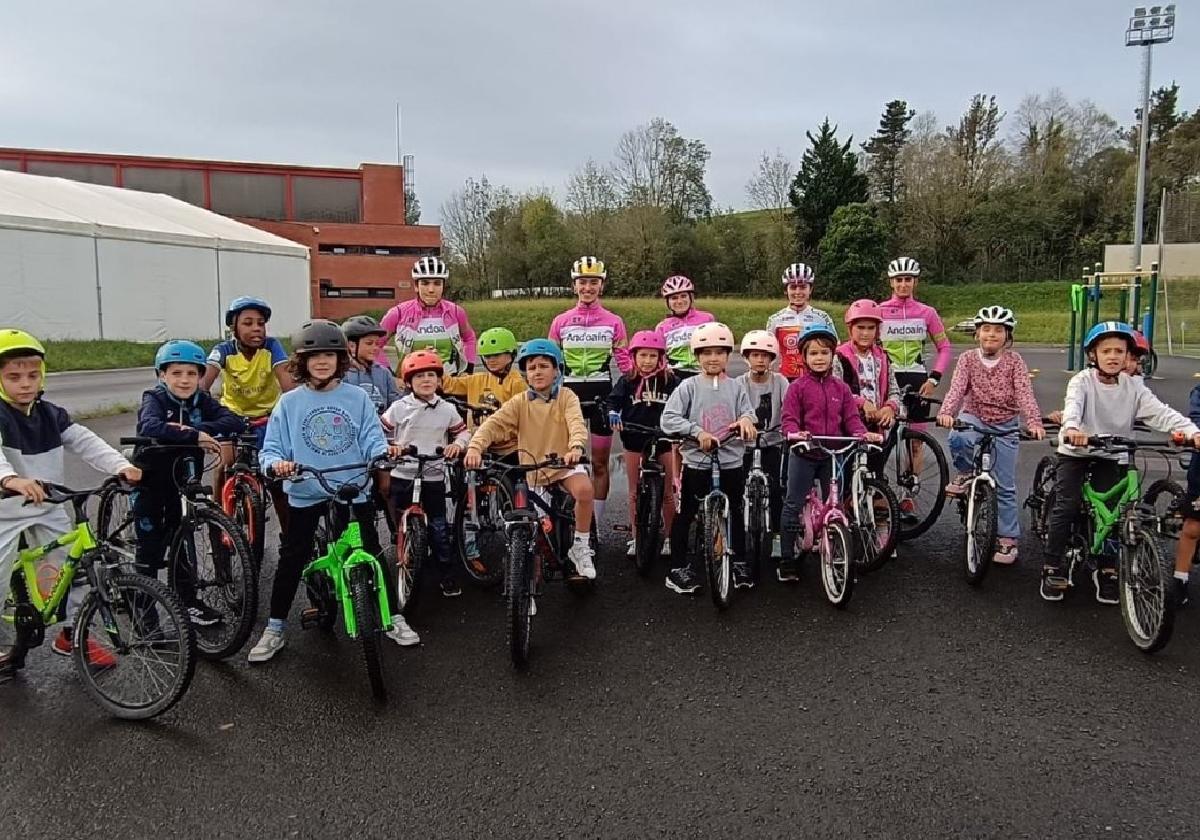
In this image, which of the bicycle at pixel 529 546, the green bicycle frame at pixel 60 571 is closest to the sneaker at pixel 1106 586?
the bicycle at pixel 529 546

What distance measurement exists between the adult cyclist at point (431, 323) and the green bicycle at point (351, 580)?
277 cm

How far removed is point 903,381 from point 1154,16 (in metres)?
33.1

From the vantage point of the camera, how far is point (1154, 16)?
3056 cm

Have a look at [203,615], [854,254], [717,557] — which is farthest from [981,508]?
[854,254]

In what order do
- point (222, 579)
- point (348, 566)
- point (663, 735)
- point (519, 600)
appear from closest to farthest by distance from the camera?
1. point (663, 735)
2. point (348, 566)
3. point (519, 600)
4. point (222, 579)

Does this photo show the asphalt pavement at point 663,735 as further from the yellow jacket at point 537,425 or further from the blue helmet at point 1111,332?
the blue helmet at point 1111,332

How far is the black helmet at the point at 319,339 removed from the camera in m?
4.40

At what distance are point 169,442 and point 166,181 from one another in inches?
2105

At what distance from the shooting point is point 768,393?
6055mm

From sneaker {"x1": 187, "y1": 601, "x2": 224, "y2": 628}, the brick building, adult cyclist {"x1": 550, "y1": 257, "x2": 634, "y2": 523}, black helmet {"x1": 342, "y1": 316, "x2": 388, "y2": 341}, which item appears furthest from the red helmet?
the brick building

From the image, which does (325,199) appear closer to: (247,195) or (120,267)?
(247,195)

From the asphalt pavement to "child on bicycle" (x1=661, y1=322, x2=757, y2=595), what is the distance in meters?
0.47

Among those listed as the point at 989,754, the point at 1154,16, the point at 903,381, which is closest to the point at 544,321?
the point at 1154,16

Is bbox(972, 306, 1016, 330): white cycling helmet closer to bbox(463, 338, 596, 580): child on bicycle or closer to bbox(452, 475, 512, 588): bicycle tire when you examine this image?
bbox(463, 338, 596, 580): child on bicycle
